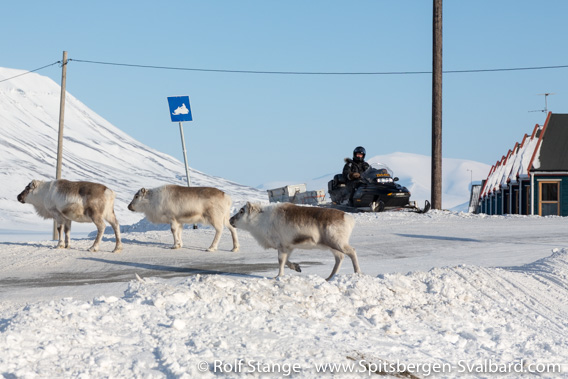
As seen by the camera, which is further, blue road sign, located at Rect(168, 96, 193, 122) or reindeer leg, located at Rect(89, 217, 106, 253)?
blue road sign, located at Rect(168, 96, 193, 122)

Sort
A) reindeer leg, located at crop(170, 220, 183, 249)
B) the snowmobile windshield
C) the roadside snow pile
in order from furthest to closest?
1. the snowmobile windshield
2. reindeer leg, located at crop(170, 220, 183, 249)
3. the roadside snow pile

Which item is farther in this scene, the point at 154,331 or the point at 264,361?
the point at 154,331

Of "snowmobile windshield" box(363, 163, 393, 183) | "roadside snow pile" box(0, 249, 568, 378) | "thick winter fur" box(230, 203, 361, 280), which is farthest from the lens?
"snowmobile windshield" box(363, 163, 393, 183)

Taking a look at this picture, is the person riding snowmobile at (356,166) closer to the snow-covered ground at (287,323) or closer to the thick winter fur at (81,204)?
the thick winter fur at (81,204)

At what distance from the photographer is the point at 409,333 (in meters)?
8.70

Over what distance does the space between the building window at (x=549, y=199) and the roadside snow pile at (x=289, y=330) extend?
32.7m

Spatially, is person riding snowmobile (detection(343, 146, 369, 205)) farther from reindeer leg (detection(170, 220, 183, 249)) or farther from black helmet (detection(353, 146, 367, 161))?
reindeer leg (detection(170, 220, 183, 249))

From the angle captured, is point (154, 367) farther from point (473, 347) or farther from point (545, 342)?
point (545, 342)

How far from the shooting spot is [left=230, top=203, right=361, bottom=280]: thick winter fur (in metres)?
12.3

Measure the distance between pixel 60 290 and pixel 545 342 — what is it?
7625 mm

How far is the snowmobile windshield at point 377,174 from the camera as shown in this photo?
28281 millimetres

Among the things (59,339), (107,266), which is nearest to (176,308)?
(59,339)

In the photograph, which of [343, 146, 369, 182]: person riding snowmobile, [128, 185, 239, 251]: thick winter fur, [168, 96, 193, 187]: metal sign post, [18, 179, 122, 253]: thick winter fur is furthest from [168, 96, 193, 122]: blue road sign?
[343, 146, 369, 182]: person riding snowmobile

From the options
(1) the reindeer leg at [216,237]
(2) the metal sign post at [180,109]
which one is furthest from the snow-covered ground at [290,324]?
(2) the metal sign post at [180,109]
